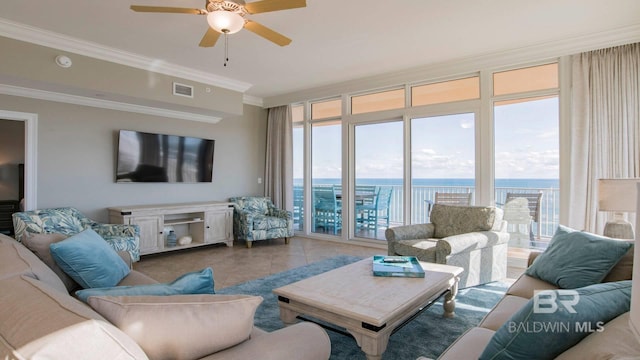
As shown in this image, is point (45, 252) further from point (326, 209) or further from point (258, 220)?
point (326, 209)

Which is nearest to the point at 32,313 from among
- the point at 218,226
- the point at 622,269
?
the point at 622,269

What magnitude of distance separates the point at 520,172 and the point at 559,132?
2.11ft

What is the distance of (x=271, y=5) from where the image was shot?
106 inches

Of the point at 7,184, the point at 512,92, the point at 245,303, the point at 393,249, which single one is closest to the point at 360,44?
the point at 512,92

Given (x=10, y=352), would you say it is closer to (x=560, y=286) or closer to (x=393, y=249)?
(x=560, y=286)

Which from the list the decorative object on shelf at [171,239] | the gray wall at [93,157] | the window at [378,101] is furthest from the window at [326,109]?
the decorative object on shelf at [171,239]

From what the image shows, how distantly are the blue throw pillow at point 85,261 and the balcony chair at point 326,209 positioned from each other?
4.53m

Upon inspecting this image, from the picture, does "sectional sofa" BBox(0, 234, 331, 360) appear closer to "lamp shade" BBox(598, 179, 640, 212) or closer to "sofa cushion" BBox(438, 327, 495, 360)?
"sofa cushion" BBox(438, 327, 495, 360)

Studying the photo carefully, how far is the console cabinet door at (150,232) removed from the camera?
4.84 meters

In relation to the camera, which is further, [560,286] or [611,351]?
[560,286]

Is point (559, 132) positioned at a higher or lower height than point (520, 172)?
higher

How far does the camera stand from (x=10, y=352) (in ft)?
2.50

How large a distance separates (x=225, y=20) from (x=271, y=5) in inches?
15.1

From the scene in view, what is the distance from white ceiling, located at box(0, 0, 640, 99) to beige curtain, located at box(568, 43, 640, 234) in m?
0.37
